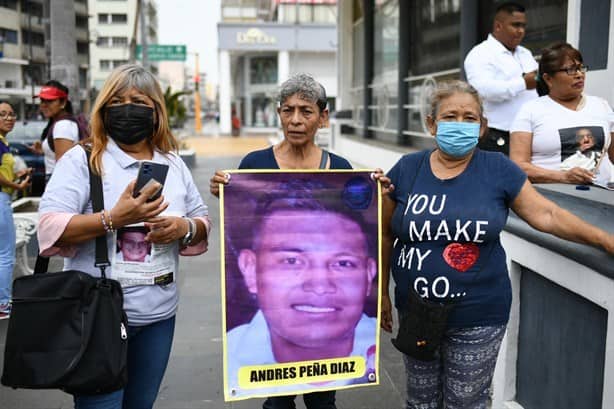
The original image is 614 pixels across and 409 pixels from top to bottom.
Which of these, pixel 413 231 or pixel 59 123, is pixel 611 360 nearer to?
pixel 413 231

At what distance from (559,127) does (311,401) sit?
202cm

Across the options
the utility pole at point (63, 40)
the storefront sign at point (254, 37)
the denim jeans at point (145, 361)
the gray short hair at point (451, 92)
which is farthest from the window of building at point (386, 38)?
the storefront sign at point (254, 37)

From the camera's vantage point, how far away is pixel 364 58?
14.1m

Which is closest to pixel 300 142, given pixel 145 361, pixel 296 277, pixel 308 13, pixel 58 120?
pixel 296 277

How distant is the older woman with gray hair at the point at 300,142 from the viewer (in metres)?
2.84

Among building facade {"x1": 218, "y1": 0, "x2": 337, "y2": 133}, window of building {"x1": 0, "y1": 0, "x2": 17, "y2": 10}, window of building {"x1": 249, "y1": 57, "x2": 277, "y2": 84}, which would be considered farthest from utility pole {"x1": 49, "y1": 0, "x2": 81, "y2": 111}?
window of building {"x1": 0, "y1": 0, "x2": 17, "y2": 10}

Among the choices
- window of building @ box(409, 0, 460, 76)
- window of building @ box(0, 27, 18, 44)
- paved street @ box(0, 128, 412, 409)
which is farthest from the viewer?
window of building @ box(0, 27, 18, 44)

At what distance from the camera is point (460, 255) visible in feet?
8.41

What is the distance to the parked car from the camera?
1306 centimetres

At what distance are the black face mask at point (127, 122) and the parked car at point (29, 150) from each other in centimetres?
1066

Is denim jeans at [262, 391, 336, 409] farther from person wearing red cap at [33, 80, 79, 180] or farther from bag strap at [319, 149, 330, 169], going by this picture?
person wearing red cap at [33, 80, 79, 180]

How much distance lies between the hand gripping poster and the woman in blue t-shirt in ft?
0.61

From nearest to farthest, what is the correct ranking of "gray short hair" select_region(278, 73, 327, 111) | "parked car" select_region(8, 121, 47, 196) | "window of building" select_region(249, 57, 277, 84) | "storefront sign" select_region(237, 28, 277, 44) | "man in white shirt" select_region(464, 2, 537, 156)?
"gray short hair" select_region(278, 73, 327, 111) < "man in white shirt" select_region(464, 2, 537, 156) < "parked car" select_region(8, 121, 47, 196) < "storefront sign" select_region(237, 28, 277, 44) < "window of building" select_region(249, 57, 277, 84)

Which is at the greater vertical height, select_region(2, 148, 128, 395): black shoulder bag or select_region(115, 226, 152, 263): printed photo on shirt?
select_region(115, 226, 152, 263): printed photo on shirt
